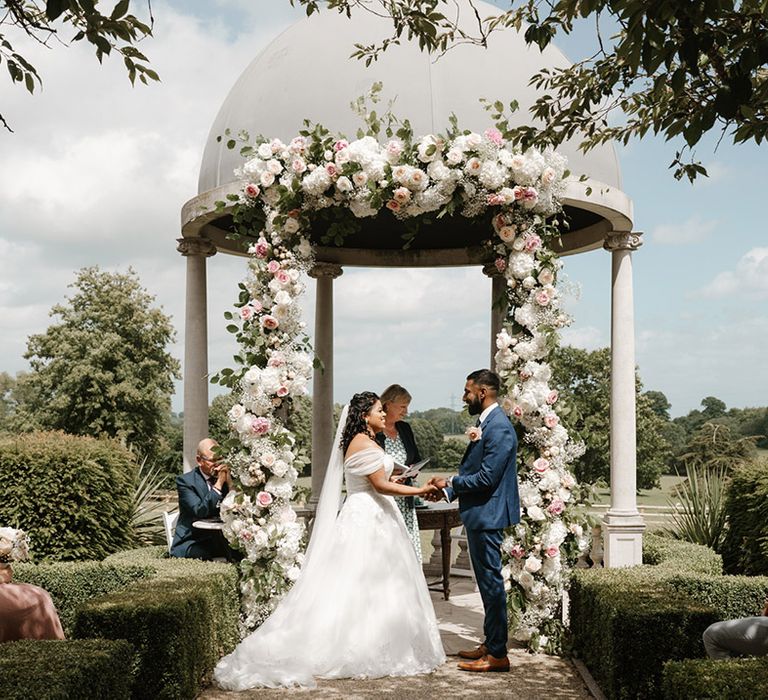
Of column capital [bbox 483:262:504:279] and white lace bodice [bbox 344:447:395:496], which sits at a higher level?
column capital [bbox 483:262:504:279]

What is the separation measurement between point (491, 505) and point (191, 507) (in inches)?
142

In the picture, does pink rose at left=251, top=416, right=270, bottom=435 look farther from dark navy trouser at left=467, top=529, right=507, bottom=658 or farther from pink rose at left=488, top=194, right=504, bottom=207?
pink rose at left=488, top=194, right=504, bottom=207

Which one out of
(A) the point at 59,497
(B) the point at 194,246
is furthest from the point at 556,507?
(B) the point at 194,246

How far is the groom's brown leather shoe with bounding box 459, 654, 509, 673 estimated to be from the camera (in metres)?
7.93

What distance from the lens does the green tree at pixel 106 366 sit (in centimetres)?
3988

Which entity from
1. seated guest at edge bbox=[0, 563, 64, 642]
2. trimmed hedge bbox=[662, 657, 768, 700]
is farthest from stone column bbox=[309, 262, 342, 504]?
trimmed hedge bbox=[662, 657, 768, 700]

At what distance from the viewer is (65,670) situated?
194 inches

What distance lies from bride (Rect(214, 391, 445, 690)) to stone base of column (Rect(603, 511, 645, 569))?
4.45m

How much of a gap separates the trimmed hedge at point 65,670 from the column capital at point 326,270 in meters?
9.92

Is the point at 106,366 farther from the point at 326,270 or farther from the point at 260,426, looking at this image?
the point at 260,426

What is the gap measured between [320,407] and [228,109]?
5.67 m

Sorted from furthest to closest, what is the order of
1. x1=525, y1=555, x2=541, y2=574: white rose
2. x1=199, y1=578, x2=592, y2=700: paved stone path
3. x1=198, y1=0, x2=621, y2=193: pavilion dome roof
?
1. x1=198, y1=0, x2=621, y2=193: pavilion dome roof
2. x1=525, y1=555, x2=541, y2=574: white rose
3. x1=199, y1=578, x2=592, y2=700: paved stone path

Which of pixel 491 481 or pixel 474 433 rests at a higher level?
pixel 474 433

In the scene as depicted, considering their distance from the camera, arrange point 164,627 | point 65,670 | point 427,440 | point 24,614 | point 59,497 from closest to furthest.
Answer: point 65,670
point 24,614
point 164,627
point 59,497
point 427,440
